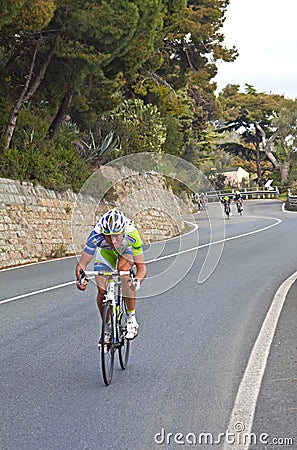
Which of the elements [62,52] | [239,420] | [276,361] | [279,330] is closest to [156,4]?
[62,52]

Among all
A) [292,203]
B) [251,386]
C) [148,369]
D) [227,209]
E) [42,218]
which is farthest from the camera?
[292,203]

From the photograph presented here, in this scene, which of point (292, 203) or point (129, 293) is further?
point (292, 203)

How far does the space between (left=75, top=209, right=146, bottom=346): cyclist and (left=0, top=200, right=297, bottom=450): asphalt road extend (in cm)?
78

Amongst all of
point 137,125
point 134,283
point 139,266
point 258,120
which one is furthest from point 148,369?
point 258,120

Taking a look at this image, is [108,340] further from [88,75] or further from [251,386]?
[88,75]

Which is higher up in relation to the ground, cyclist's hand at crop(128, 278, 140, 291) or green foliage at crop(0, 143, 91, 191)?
green foliage at crop(0, 143, 91, 191)

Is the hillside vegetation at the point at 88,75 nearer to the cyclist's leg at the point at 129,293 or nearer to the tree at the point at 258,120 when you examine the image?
A: the cyclist's leg at the point at 129,293

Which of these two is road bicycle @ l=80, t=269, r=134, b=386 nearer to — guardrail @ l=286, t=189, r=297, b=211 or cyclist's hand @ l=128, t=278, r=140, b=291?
cyclist's hand @ l=128, t=278, r=140, b=291

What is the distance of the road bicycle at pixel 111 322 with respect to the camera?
6.67m

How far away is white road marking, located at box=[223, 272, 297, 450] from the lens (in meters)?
5.29

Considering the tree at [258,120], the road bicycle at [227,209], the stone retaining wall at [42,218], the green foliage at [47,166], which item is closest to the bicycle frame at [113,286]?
the stone retaining wall at [42,218]

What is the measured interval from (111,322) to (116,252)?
74 centimetres

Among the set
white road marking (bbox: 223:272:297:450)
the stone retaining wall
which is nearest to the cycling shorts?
white road marking (bbox: 223:272:297:450)

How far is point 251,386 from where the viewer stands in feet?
21.4
